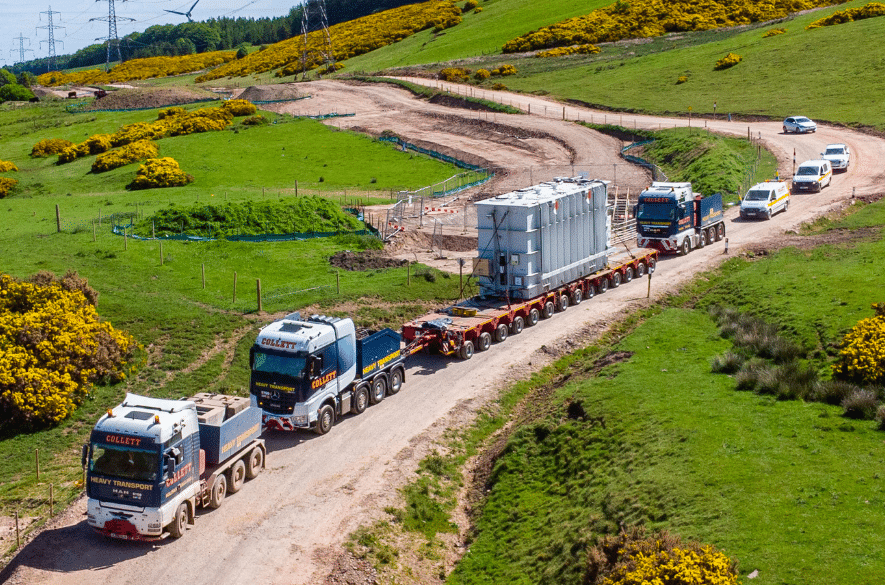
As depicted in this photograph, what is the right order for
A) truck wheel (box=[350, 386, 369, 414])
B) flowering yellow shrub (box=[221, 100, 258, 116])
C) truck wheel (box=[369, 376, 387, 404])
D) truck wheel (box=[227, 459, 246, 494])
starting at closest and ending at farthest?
truck wheel (box=[227, 459, 246, 494])
truck wheel (box=[350, 386, 369, 414])
truck wheel (box=[369, 376, 387, 404])
flowering yellow shrub (box=[221, 100, 258, 116])

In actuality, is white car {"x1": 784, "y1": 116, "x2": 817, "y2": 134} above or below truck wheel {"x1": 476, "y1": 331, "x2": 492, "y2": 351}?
above

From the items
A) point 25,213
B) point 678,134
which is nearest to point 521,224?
point 25,213

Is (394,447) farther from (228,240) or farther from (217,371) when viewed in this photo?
(228,240)

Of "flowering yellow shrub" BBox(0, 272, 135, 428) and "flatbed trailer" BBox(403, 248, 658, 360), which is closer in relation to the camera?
"flowering yellow shrub" BBox(0, 272, 135, 428)

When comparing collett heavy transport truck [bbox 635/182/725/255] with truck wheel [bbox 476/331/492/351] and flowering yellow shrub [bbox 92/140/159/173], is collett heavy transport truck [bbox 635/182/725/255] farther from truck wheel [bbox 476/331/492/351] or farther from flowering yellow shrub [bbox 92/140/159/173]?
flowering yellow shrub [bbox 92/140/159/173]

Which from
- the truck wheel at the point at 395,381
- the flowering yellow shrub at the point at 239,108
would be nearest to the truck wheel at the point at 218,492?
the truck wheel at the point at 395,381

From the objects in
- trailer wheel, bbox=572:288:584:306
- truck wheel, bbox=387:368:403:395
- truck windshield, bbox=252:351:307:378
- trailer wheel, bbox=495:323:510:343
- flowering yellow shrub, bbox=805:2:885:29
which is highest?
flowering yellow shrub, bbox=805:2:885:29

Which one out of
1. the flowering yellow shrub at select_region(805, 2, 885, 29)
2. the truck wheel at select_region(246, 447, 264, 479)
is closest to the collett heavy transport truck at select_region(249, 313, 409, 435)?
the truck wheel at select_region(246, 447, 264, 479)

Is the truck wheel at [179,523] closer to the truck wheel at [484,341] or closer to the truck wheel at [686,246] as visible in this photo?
the truck wheel at [484,341]
